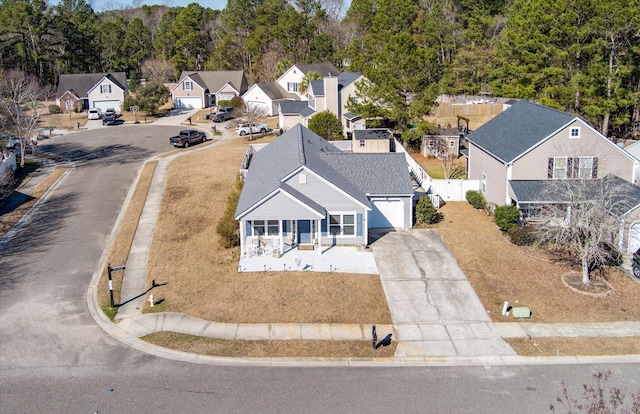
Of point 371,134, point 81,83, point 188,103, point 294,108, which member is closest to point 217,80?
point 188,103

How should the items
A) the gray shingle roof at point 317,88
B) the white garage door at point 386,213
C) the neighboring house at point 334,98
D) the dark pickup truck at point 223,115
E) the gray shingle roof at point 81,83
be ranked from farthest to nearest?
the gray shingle roof at point 81,83
the dark pickup truck at point 223,115
the gray shingle roof at point 317,88
the neighboring house at point 334,98
the white garage door at point 386,213

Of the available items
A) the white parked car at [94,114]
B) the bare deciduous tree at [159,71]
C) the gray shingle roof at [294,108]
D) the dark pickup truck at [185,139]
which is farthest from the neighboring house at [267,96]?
the white parked car at [94,114]

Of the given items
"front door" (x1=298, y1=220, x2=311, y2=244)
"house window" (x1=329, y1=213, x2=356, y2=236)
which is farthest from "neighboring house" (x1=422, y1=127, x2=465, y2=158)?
"front door" (x1=298, y1=220, x2=311, y2=244)

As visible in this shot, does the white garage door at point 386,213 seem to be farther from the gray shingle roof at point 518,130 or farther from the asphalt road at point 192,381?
the asphalt road at point 192,381

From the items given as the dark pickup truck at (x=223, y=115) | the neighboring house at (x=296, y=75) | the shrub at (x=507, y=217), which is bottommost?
the shrub at (x=507, y=217)

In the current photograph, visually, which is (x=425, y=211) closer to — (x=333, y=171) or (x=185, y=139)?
(x=333, y=171)

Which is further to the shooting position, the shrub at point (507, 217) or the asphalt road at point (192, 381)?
the shrub at point (507, 217)
